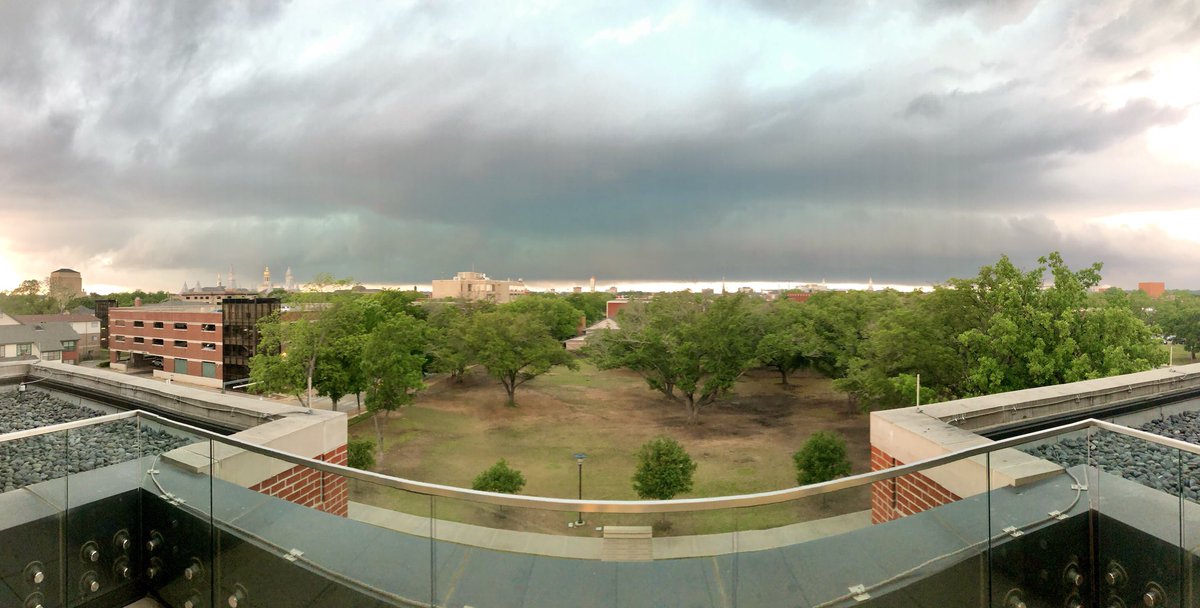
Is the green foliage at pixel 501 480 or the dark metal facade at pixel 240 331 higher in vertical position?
the dark metal facade at pixel 240 331

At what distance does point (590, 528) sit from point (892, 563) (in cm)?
134

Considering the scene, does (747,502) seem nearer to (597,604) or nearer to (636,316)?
(597,604)

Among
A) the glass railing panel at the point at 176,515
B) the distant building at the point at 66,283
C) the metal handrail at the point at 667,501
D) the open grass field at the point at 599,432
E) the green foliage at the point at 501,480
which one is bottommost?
the open grass field at the point at 599,432

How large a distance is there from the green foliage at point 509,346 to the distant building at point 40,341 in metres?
18.8

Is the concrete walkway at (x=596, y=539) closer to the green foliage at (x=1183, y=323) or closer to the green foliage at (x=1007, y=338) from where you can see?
the green foliage at (x=1007, y=338)

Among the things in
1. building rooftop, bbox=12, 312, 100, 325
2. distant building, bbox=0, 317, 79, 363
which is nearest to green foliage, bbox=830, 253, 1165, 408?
distant building, bbox=0, 317, 79, 363

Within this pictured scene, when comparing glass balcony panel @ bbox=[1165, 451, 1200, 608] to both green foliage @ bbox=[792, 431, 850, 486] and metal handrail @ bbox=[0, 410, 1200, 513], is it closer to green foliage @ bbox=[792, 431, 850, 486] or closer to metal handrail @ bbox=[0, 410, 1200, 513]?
metal handrail @ bbox=[0, 410, 1200, 513]

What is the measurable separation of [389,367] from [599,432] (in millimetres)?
8545

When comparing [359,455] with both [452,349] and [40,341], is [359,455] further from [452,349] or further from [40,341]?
[40,341]

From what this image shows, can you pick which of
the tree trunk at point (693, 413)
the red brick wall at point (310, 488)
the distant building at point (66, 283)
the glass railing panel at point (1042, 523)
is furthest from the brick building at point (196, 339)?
the distant building at point (66, 283)

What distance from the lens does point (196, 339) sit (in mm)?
35531

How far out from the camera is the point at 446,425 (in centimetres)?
2261

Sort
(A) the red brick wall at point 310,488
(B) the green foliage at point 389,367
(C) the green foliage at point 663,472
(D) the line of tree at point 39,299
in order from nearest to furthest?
1. (A) the red brick wall at point 310,488
2. (C) the green foliage at point 663,472
3. (B) the green foliage at point 389,367
4. (D) the line of tree at point 39,299

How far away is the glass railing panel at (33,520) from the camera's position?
256 cm
